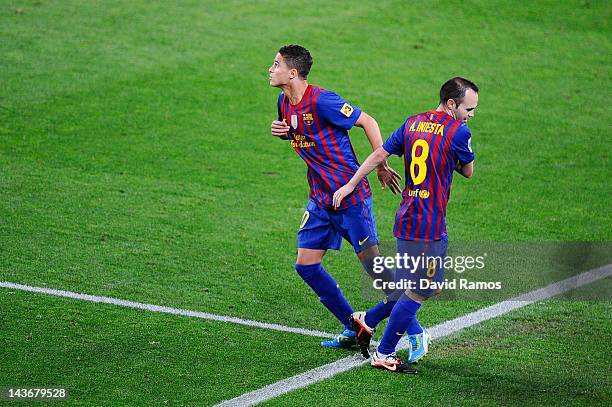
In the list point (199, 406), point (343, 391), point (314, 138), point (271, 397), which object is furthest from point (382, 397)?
point (314, 138)

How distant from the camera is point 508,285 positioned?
813 cm

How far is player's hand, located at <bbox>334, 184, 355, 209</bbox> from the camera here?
21.2 ft

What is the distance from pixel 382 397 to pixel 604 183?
5.48 metres

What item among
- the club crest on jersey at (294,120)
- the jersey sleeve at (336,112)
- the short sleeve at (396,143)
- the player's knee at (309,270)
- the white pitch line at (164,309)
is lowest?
the white pitch line at (164,309)

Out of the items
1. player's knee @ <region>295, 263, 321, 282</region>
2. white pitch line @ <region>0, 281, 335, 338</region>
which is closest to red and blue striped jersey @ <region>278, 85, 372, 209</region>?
player's knee @ <region>295, 263, 321, 282</region>

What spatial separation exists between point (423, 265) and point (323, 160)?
1039mm

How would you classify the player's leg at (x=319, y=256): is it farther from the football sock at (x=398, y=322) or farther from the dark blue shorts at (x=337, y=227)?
the football sock at (x=398, y=322)

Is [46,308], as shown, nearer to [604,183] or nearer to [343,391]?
[343,391]

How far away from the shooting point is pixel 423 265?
6289 millimetres

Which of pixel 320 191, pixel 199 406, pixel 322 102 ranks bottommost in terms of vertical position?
pixel 199 406

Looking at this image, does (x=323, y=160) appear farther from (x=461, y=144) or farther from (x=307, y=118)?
(x=461, y=144)

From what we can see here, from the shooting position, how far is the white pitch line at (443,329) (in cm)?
604

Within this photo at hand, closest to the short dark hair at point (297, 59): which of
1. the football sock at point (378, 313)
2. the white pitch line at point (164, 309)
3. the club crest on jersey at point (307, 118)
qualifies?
the club crest on jersey at point (307, 118)

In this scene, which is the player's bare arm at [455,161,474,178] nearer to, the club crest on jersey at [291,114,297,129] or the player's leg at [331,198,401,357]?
the player's leg at [331,198,401,357]
